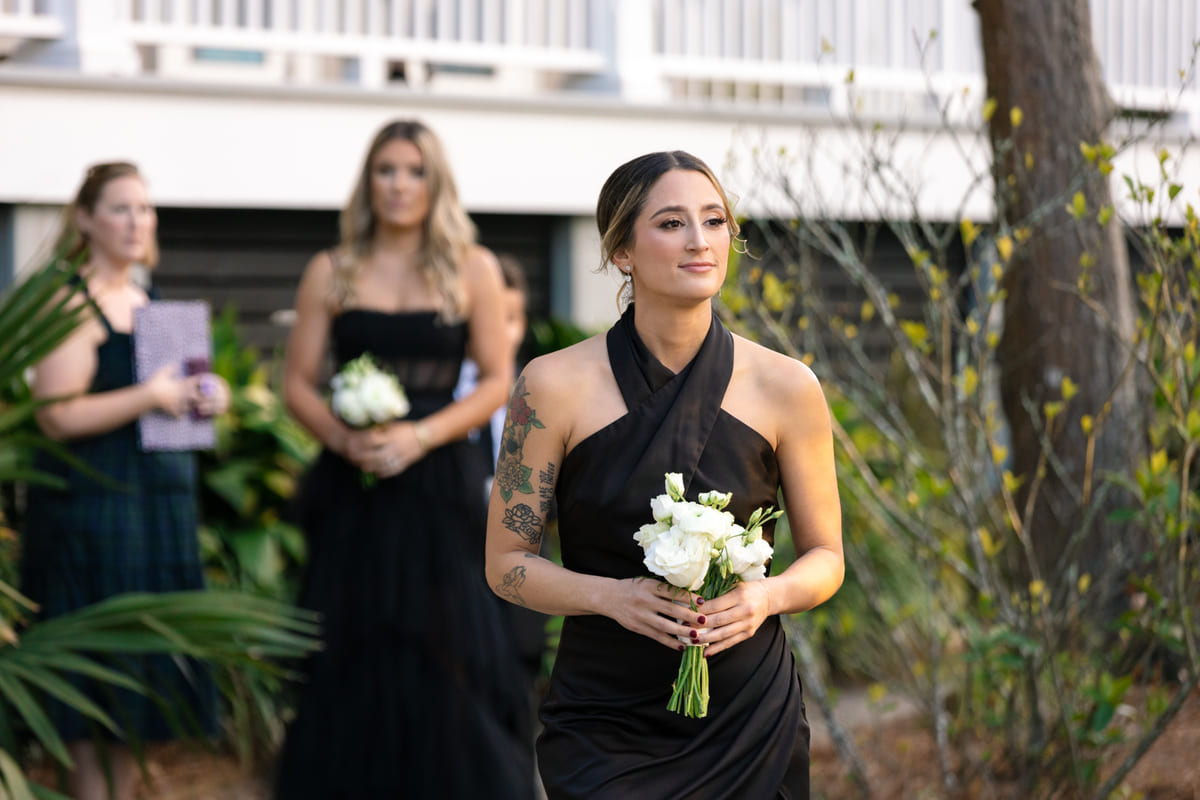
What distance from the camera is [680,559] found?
2.28 meters

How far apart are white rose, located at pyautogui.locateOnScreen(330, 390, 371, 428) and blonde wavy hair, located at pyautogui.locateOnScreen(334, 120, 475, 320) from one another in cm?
39

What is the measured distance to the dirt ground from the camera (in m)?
4.56

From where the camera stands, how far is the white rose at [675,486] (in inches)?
93.4

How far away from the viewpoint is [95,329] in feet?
15.1

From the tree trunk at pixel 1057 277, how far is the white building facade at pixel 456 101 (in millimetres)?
1959

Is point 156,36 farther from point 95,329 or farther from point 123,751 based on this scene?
point 123,751

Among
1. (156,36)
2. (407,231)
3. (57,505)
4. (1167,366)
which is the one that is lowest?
(57,505)

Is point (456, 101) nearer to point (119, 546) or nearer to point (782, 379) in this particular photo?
point (119, 546)

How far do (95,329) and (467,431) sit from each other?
49.9 inches

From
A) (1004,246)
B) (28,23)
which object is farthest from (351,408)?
(28,23)

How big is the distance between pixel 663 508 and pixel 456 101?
20.2ft

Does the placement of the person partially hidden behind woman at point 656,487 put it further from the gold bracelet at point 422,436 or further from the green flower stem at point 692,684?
the gold bracelet at point 422,436

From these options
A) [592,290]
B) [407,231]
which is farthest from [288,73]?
[407,231]

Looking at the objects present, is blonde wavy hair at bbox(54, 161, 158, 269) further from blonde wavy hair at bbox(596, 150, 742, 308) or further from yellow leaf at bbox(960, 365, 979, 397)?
yellow leaf at bbox(960, 365, 979, 397)
